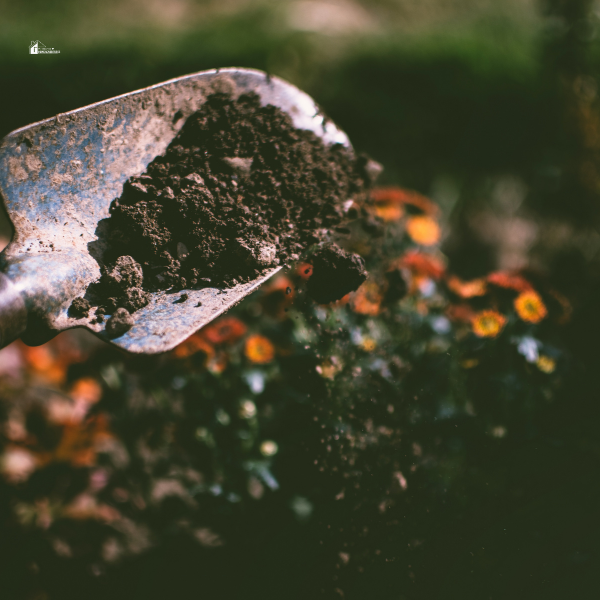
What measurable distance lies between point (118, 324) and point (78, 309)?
95 mm

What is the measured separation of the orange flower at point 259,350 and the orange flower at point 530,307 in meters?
0.69

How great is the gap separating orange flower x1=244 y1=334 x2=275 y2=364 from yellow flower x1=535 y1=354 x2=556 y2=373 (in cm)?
72

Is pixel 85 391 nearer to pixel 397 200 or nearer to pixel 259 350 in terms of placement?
pixel 259 350

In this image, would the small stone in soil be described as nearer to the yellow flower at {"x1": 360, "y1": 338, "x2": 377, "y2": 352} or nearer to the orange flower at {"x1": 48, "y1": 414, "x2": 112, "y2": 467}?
the yellow flower at {"x1": 360, "y1": 338, "x2": 377, "y2": 352}

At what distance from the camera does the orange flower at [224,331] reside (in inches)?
50.1

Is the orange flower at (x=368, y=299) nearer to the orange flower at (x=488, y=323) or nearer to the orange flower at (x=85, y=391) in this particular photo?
the orange flower at (x=488, y=323)

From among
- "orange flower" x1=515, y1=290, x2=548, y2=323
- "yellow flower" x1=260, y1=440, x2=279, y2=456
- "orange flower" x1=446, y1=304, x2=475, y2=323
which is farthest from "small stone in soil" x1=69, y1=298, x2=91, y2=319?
"orange flower" x1=515, y1=290, x2=548, y2=323

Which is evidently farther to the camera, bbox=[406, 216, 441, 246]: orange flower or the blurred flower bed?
bbox=[406, 216, 441, 246]: orange flower

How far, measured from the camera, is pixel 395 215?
144 cm

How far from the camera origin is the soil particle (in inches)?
37.3

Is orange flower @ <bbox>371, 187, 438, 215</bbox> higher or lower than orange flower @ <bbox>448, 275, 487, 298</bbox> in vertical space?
higher

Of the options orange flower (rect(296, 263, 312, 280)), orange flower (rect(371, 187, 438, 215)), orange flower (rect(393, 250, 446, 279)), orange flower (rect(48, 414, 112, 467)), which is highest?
orange flower (rect(296, 263, 312, 280))

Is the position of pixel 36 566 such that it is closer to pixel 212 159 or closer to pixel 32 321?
pixel 32 321

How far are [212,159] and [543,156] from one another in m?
2.85
